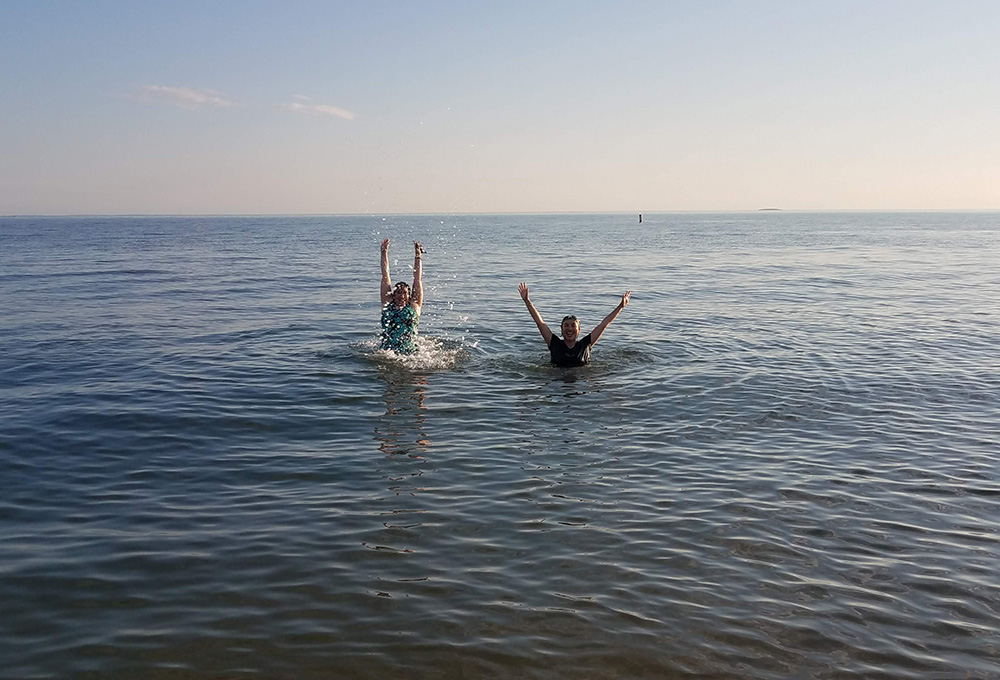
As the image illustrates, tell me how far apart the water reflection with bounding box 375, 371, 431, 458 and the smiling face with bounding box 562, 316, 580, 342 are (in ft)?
9.79

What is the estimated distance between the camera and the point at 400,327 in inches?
690

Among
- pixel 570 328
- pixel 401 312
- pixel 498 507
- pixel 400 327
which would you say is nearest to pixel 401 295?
pixel 401 312

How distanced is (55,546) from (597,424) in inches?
294

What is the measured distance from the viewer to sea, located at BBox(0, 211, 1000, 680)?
6.14m

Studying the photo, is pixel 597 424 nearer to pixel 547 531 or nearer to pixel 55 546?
pixel 547 531

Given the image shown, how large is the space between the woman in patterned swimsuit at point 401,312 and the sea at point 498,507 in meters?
0.59

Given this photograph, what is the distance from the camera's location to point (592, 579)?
7172mm

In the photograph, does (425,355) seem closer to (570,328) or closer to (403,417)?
(570,328)

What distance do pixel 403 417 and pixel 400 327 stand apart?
5067 millimetres

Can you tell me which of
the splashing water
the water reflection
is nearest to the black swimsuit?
the splashing water

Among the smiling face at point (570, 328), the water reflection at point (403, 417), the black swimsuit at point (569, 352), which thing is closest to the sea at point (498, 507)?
the water reflection at point (403, 417)

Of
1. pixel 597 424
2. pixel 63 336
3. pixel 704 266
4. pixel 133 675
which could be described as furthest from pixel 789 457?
pixel 704 266

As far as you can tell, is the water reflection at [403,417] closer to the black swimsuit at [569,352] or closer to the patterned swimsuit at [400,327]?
the patterned swimsuit at [400,327]

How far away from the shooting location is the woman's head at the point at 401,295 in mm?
17141
